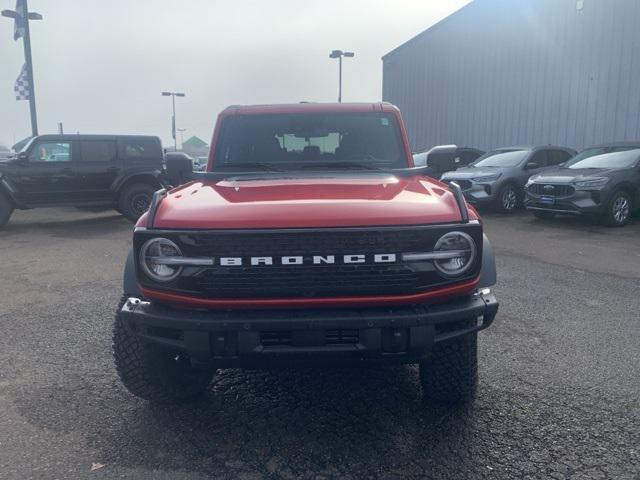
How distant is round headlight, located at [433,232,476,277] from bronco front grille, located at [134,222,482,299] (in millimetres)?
90

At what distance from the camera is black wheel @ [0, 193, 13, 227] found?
11211mm

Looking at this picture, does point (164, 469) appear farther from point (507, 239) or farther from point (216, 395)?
point (507, 239)

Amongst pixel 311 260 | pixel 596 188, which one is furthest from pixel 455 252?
pixel 596 188

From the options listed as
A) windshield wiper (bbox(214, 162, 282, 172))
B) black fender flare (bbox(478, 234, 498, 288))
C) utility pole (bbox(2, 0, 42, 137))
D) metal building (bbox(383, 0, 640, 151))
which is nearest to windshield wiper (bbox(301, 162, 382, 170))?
windshield wiper (bbox(214, 162, 282, 172))

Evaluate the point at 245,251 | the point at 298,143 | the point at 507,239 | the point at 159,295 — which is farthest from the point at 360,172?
the point at 507,239

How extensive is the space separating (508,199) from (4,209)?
35.2 feet

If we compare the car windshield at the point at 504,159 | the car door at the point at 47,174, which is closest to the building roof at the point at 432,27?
the car windshield at the point at 504,159

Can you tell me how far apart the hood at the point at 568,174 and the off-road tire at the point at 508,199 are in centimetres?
109

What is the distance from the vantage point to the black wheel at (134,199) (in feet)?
39.3

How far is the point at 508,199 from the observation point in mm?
12633

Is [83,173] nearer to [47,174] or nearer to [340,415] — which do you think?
[47,174]

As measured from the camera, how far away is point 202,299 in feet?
8.77

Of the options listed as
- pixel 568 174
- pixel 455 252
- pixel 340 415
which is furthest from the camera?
pixel 568 174

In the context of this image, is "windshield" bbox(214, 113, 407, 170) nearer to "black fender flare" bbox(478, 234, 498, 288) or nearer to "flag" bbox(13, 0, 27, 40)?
"black fender flare" bbox(478, 234, 498, 288)
